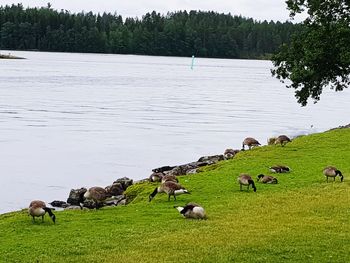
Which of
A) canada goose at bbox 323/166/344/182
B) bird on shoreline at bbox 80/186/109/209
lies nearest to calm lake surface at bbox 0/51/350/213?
bird on shoreline at bbox 80/186/109/209

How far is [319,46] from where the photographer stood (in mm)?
37906

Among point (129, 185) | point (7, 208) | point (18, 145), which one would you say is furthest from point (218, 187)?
point (18, 145)

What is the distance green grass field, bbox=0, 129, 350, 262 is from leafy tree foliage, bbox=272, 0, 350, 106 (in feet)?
50.6

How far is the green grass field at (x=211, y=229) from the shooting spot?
13.9 meters

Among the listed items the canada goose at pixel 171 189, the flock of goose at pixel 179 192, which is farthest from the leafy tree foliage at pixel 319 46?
the canada goose at pixel 171 189

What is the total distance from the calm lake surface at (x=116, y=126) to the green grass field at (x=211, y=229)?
972 cm

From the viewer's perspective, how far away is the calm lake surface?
35.7 meters

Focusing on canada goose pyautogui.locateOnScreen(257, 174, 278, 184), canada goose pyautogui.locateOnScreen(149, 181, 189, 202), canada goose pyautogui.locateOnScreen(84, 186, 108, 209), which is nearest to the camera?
canada goose pyautogui.locateOnScreen(149, 181, 189, 202)

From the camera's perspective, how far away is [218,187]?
22781 millimetres

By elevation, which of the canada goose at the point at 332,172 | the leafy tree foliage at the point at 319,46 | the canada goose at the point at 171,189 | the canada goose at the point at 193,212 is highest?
the leafy tree foliage at the point at 319,46

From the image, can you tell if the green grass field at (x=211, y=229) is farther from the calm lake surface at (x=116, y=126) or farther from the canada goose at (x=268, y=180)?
the calm lake surface at (x=116, y=126)

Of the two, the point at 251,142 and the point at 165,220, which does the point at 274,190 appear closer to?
the point at 165,220

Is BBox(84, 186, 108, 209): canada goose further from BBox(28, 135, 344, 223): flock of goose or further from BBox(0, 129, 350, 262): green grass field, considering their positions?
BBox(0, 129, 350, 262): green grass field

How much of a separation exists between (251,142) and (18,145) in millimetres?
17785
